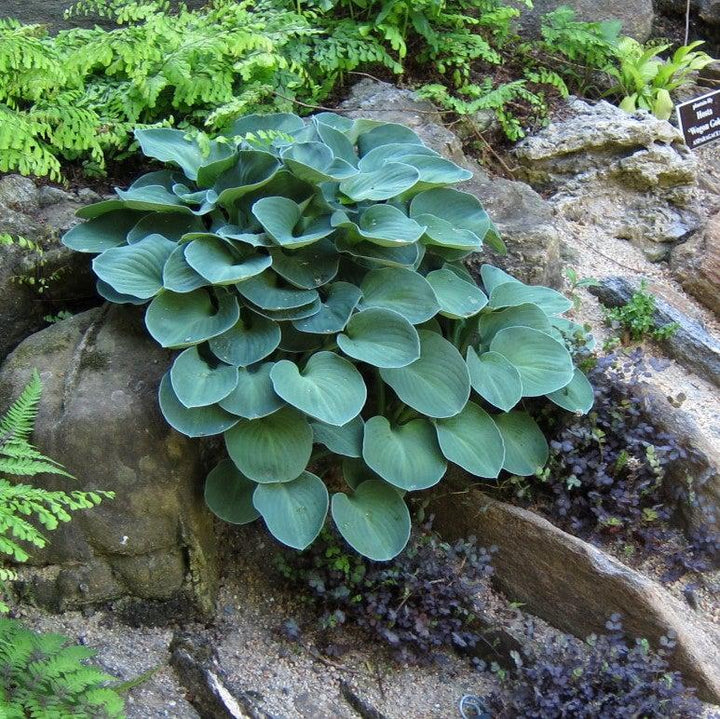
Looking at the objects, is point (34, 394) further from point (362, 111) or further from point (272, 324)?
point (362, 111)

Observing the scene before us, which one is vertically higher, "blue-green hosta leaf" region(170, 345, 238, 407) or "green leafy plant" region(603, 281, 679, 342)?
"blue-green hosta leaf" region(170, 345, 238, 407)

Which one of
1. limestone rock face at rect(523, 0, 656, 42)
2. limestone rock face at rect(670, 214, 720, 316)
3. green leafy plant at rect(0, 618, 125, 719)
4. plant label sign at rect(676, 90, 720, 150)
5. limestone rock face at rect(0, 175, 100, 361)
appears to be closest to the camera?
green leafy plant at rect(0, 618, 125, 719)

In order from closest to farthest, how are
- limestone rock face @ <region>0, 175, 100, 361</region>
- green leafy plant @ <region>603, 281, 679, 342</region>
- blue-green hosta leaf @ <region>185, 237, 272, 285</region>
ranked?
blue-green hosta leaf @ <region>185, 237, 272, 285</region> → limestone rock face @ <region>0, 175, 100, 361</region> → green leafy plant @ <region>603, 281, 679, 342</region>

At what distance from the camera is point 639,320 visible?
4.34m

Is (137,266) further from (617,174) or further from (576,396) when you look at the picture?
(617,174)

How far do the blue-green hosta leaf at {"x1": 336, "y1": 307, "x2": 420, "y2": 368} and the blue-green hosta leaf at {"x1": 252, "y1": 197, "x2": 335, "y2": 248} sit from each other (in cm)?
34

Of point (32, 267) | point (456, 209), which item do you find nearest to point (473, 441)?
point (456, 209)

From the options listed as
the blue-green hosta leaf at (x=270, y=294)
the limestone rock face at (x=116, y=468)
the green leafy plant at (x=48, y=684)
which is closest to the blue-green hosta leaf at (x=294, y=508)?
the limestone rock face at (x=116, y=468)

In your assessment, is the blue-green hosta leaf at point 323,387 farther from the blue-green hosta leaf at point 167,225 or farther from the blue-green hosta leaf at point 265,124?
the blue-green hosta leaf at point 265,124

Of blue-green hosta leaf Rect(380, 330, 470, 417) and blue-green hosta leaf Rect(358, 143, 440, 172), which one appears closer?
blue-green hosta leaf Rect(380, 330, 470, 417)

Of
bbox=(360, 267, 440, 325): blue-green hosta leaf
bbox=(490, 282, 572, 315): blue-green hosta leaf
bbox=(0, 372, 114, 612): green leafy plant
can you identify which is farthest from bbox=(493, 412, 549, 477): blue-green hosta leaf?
bbox=(0, 372, 114, 612): green leafy plant

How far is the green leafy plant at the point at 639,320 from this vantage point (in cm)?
433

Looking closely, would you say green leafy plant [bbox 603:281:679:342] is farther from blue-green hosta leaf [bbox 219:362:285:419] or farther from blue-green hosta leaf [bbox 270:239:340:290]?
blue-green hosta leaf [bbox 219:362:285:419]

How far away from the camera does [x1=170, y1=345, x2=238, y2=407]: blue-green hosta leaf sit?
295 centimetres
